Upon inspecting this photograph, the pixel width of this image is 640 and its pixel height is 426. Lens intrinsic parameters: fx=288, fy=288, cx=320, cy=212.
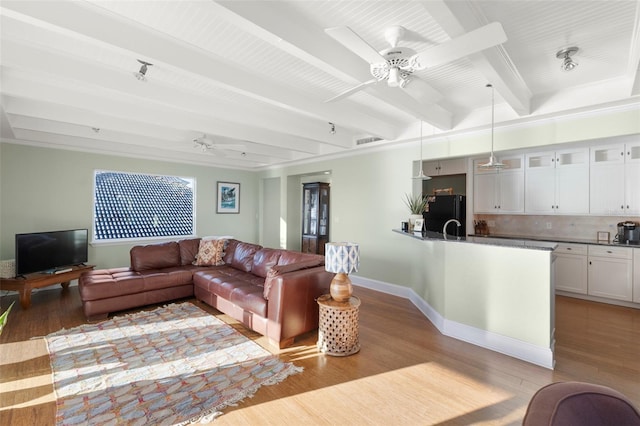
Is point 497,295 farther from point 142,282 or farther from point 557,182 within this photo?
point 142,282

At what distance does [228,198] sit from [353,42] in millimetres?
6275

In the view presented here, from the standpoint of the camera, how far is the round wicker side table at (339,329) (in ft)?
9.14

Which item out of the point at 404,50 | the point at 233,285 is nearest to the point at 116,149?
the point at 233,285

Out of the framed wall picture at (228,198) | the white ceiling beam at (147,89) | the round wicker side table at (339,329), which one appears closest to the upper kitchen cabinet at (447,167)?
the white ceiling beam at (147,89)

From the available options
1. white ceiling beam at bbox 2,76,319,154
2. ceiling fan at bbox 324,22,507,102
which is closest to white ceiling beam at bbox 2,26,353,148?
white ceiling beam at bbox 2,76,319,154

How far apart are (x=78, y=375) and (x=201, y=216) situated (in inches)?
188

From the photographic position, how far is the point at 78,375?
2414 millimetres

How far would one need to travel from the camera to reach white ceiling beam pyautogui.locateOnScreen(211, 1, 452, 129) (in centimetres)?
177

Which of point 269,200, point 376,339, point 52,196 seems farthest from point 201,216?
point 376,339

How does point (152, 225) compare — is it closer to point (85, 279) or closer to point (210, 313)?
Answer: point (85, 279)

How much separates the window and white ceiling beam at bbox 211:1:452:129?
5322mm

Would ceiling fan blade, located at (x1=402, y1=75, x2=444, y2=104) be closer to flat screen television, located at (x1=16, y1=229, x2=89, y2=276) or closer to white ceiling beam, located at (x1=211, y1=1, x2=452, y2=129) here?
white ceiling beam, located at (x1=211, y1=1, x2=452, y2=129)

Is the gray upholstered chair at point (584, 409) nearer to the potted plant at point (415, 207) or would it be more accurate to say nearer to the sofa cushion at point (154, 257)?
the potted plant at point (415, 207)

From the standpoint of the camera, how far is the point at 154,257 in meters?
4.59
